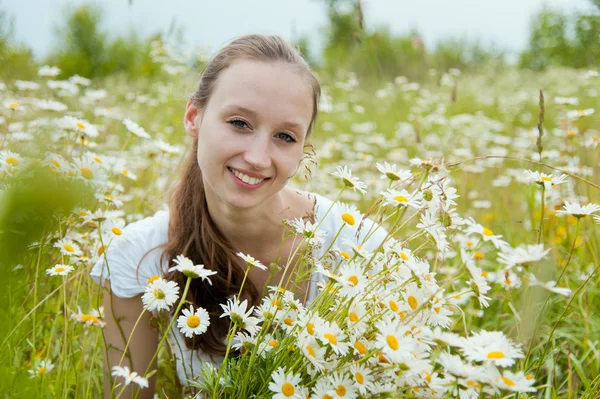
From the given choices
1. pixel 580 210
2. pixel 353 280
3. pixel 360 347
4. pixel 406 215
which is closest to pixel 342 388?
pixel 360 347

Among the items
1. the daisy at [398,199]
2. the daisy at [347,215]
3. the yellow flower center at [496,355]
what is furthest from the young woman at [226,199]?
the yellow flower center at [496,355]

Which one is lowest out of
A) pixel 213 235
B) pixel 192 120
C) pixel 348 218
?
pixel 213 235

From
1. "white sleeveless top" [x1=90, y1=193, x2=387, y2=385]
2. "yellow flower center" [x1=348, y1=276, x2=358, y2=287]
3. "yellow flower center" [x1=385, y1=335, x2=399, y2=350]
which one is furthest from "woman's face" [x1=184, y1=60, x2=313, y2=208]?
"yellow flower center" [x1=385, y1=335, x2=399, y2=350]

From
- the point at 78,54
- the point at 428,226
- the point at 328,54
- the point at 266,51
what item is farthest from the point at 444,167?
the point at 78,54

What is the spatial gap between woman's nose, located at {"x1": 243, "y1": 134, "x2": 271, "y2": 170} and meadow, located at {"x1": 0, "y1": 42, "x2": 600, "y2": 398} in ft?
0.55

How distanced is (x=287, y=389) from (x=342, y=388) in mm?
101

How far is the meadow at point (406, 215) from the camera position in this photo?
805 millimetres

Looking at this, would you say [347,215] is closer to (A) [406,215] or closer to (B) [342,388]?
(B) [342,388]

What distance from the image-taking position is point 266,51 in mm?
1815

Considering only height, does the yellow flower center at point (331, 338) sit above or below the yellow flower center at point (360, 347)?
above

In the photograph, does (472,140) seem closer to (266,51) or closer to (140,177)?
(140,177)

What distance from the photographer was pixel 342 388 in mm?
1036

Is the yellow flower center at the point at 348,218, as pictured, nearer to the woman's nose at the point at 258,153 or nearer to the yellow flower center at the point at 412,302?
the yellow flower center at the point at 412,302

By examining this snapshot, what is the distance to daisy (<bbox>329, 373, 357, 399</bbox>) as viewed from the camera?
102cm
